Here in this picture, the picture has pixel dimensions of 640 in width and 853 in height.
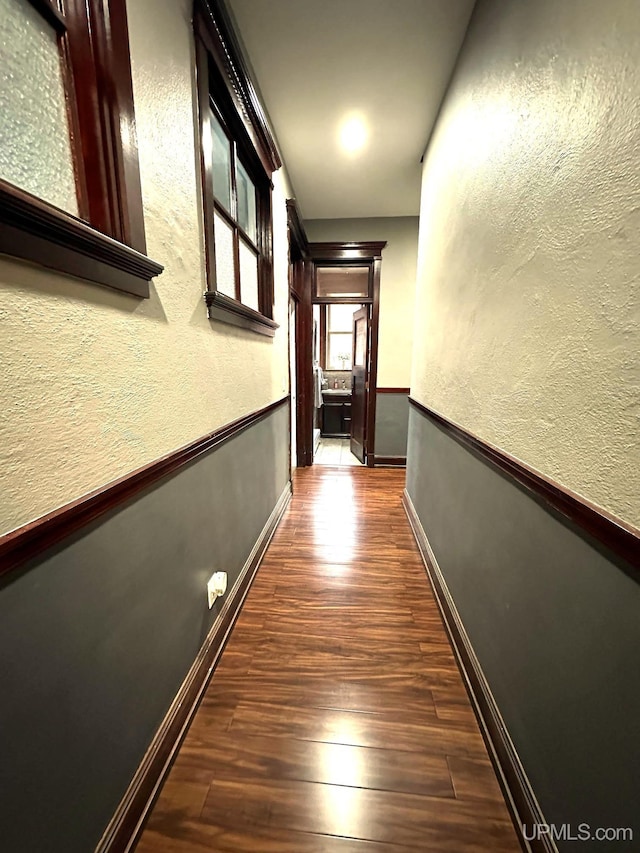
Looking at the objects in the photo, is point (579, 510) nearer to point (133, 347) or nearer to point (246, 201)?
point (133, 347)

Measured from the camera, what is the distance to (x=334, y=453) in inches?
181

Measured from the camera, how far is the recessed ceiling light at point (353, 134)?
6.97ft

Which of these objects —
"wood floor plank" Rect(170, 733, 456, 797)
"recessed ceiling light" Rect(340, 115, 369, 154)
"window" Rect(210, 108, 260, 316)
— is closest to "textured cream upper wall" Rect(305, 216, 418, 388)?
"recessed ceiling light" Rect(340, 115, 369, 154)

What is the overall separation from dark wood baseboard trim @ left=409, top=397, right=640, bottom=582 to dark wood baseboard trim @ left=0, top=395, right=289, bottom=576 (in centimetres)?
101

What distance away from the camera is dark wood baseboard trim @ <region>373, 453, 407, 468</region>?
3932 millimetres

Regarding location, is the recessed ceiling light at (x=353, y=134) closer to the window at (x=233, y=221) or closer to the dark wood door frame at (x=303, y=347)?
→ the window at (x=233, y=221)

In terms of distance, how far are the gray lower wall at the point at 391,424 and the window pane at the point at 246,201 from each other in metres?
2.31

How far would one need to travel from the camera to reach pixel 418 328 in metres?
2.55

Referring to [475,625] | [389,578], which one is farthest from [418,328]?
[475,625]

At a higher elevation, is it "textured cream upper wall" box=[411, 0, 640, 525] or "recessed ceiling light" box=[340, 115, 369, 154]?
"recessed ceiling light" box=[340, 115, 369, 154]

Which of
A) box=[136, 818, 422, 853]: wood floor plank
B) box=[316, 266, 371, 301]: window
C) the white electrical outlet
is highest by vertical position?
box=[316, 266, 371, 301]: window

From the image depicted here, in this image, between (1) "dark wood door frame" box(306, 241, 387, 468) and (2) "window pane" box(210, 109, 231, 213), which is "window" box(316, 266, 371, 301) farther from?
(2) "window pane" box(210, 109, 231, 213)

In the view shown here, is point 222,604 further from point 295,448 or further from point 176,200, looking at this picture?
point 295,448

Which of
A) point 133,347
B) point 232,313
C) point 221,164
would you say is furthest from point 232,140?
point 133,347
